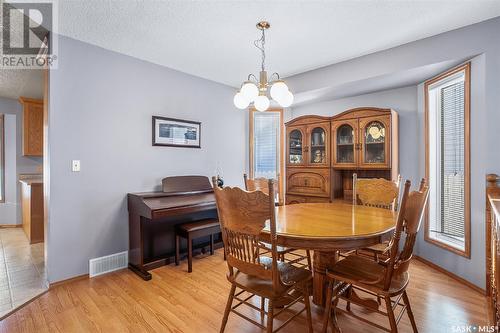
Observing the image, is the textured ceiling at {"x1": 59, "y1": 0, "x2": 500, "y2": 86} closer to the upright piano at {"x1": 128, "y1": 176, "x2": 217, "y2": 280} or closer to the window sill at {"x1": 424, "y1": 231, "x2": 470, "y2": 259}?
the upright piano at {"x1": 128, "y1": 176, "x2": 217, "y2": 280}

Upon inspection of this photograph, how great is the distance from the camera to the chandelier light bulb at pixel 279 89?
219 centimetres

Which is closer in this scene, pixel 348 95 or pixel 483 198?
pixel 483 198

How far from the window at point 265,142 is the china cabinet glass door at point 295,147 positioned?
42 centimetres

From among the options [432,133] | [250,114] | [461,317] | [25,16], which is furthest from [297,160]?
[25,16]

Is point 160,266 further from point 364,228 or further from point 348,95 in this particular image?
point 348,95

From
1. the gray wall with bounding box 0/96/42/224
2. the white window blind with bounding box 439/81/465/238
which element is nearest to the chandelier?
the white window blind with bounding box 439/81/465/238

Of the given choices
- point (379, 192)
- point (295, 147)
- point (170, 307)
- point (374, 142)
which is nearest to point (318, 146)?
point (295, 147)

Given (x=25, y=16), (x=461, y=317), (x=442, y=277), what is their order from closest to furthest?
(x=461, y=317) < (x=25, y=16) < (x=442, y=277)

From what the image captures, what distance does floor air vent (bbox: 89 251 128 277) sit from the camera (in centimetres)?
274

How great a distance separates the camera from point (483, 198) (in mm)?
2383

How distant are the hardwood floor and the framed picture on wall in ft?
5.41

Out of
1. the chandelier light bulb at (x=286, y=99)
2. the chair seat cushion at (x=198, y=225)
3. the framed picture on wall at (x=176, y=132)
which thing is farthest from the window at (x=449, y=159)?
the framed picture on wall at (x=176, y=132)

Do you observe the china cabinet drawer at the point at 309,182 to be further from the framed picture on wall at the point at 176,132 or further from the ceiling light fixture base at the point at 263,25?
the ceiling light fixture base at the point at 263,25

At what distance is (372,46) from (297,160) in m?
1.79
